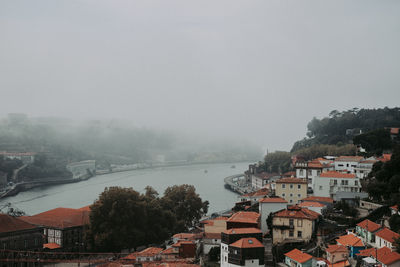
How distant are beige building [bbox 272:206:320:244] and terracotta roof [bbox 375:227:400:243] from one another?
1528mm

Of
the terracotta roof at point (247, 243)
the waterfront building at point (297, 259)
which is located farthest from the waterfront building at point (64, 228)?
the waterfront building at point (297, 259)

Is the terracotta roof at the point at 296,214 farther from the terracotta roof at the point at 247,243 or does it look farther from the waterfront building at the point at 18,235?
the waterfront building at the point at 18,235

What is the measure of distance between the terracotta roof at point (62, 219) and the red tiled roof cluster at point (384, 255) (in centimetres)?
760

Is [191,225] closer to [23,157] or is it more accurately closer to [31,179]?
[31,179]

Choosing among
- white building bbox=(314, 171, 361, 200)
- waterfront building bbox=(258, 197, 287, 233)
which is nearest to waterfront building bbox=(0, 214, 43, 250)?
waterfront building bbox=(258, 197, 287, 233)

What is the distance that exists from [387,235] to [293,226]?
2.00m

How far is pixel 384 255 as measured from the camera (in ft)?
20.9

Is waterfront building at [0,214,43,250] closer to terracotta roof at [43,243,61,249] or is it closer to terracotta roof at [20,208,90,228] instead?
terracotta roof at [43,243,61,249]

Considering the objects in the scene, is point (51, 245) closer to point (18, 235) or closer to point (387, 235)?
point (18, 235)

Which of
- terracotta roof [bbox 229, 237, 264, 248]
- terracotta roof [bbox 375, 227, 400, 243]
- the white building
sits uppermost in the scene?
the white building

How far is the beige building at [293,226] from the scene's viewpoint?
853 cm

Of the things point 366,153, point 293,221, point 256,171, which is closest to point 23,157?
point 256,171

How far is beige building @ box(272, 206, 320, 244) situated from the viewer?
28.0 ft

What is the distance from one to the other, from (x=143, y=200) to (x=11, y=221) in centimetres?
365
